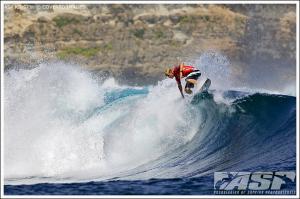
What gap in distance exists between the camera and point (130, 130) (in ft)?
51.2

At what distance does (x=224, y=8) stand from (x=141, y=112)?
2661mm

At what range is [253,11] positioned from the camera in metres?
15.6

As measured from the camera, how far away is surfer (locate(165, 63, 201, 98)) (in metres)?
15.3

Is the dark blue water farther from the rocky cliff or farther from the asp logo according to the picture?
the rocky cliff

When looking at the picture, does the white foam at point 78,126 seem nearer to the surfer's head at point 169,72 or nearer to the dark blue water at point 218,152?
the surfer's head at point 169,72

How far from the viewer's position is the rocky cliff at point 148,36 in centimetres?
1536

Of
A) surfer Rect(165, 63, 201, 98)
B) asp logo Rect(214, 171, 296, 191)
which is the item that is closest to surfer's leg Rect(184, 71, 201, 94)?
surfer Rect(165, 63, 201, 98)

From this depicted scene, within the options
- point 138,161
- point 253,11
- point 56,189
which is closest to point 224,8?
point 253,11

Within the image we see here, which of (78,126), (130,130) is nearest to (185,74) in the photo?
(130,130)

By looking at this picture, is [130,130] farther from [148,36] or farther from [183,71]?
[148,36]

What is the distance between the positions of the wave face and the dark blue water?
0.02 meters

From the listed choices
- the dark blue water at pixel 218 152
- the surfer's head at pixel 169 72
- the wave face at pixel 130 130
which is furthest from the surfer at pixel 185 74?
the dark blue water at pixel 218 152

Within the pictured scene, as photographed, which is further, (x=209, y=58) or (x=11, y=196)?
(x=209, y=58)

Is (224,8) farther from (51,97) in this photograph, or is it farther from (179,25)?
(51,97)
